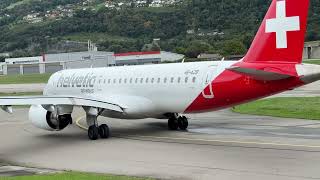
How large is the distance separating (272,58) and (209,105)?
3.48 meters

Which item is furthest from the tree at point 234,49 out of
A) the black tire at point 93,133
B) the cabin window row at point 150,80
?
the black tire at point 93,133

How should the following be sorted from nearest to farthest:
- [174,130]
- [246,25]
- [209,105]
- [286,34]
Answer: [286,34] < [209,105] < [174,130] < [246,25]

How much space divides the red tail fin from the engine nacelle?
29.9ft

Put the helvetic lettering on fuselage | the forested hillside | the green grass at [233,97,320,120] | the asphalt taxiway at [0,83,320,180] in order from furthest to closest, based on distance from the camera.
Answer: the forested hillside
the green grass at [233,97,320,120]
the helvetic lettering on fuselage
the asphalt taxiway at [0,83,320,180]

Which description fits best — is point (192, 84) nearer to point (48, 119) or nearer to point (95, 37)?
point (48, 119)

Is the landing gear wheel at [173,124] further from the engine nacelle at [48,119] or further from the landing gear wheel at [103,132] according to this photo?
the engine nacelle at [48,119]

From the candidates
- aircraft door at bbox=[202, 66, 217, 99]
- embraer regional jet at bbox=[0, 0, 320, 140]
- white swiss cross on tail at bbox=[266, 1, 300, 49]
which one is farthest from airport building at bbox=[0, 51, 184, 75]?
white swiss cross on tail at bbox=[266, 1, 300, 49]

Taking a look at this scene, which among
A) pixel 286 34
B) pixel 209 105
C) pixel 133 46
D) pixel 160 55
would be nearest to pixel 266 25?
pixel 286 34

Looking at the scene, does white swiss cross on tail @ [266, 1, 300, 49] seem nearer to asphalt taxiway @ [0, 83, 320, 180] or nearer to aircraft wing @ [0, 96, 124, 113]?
asphalt taxiway @ [0, 83, 320, 180]

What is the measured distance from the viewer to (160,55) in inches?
4491

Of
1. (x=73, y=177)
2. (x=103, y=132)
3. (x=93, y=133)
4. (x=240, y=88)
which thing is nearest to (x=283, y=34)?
(x=240, y=88)

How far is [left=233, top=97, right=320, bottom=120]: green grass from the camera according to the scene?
2944 cm

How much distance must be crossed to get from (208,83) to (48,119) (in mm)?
7588

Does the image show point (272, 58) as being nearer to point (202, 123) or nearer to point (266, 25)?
point (266, 25)
